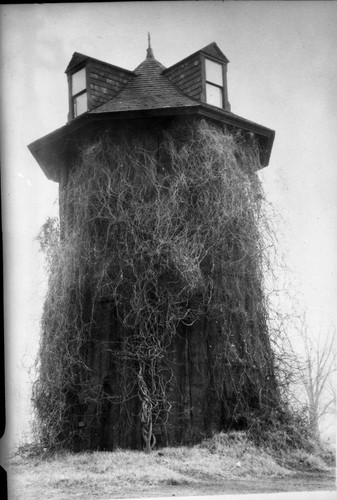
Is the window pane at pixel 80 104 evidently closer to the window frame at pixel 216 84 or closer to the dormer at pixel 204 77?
the dormer at pixel 204 77

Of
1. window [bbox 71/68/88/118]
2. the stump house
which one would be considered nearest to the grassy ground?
the stump house

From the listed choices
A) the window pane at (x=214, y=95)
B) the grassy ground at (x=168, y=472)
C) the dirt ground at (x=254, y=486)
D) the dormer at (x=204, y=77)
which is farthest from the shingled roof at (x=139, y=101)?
the dirt ground at (x=254, y=486)

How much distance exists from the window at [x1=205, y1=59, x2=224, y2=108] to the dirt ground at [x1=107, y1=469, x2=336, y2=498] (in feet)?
19.1

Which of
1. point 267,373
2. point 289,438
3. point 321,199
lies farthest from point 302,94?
point 289,438

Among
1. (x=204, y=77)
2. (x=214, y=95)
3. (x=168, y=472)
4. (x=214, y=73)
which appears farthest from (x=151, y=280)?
(x=214, y=73)

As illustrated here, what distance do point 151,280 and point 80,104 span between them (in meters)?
3.19

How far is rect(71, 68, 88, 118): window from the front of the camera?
38.5 feet

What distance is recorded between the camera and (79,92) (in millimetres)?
11852

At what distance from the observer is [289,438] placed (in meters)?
10.7

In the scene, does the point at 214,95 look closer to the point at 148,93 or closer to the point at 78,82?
the point at 148,93

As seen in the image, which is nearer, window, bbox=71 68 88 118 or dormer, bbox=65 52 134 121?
dormer, bbox=65 52 134 121

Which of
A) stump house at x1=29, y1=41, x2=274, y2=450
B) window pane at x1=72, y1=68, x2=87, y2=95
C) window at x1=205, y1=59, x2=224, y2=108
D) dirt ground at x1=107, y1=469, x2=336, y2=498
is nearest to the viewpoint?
dirt ground at x1=107, y1=469, x2=336, y2=498

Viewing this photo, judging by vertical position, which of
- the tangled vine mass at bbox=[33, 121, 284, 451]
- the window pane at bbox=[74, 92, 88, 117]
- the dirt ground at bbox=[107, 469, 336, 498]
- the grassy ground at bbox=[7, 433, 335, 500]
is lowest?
the dirt ground at bbox=[107, 469, 336, 498]

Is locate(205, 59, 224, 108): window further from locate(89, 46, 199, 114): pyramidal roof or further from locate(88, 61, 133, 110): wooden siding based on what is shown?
locate(88, 61, 133, 110): wooden siding
